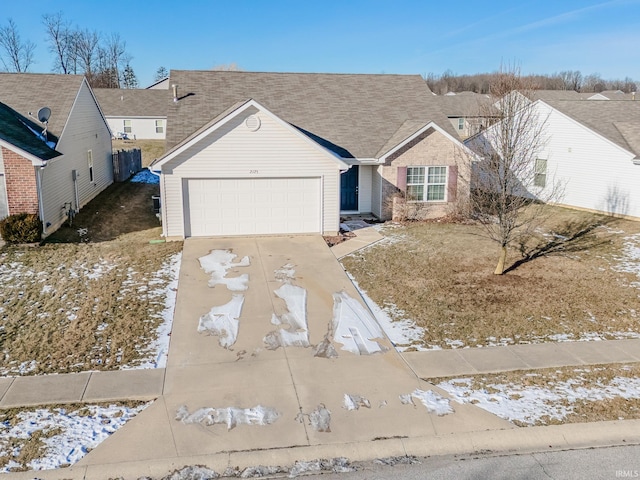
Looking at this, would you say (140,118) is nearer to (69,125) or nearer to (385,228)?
(69,125)

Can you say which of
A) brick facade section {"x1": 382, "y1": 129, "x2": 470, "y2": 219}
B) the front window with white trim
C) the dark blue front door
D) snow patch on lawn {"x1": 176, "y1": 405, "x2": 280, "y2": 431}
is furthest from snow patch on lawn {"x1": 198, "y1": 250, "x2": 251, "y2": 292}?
the front window with white trim

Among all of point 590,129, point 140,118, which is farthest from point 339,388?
point 140,118

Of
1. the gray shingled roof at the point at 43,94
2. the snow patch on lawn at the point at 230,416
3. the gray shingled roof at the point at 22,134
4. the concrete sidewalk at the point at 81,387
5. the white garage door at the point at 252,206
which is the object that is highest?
the gray shingled roof at the point at 43,94

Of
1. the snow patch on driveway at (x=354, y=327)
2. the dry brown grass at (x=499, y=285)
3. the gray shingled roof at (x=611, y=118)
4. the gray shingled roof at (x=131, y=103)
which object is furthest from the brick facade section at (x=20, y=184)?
the gray shingled roof at (x=131, y=103)

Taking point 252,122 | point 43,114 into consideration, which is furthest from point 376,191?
point 43,114

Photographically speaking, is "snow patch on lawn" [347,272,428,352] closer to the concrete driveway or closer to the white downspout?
the concrete driveway

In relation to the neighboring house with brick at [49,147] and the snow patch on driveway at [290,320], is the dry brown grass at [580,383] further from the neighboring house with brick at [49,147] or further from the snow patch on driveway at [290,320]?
the neighboring house with brick at [49,147]
